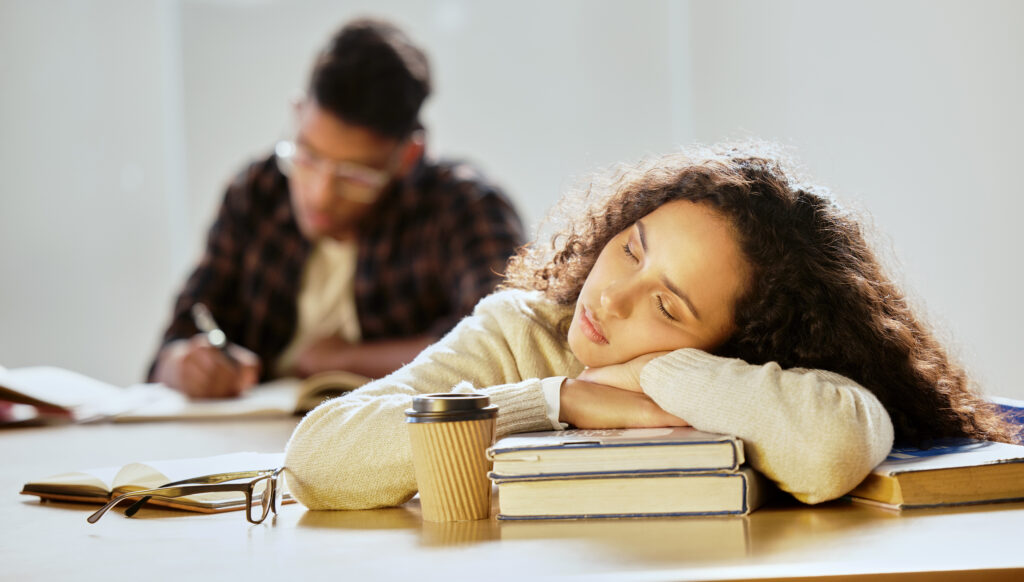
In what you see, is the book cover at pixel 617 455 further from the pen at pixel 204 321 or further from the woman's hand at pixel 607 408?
the pen at pixel 204 321

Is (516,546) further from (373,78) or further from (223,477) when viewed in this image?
(373,78)

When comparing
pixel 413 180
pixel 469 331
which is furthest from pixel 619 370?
pixel 413 180

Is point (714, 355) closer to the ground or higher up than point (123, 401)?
higher up

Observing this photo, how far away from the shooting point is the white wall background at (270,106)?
359 centimetres

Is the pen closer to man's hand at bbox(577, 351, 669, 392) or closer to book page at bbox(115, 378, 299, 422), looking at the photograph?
book page at bbox(115, 378, 299, 422)

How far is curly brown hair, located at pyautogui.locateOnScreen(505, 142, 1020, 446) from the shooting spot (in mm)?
1208

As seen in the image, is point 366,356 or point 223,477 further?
point 366,356

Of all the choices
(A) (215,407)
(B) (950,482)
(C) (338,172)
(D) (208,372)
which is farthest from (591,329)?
(C) (338,172)

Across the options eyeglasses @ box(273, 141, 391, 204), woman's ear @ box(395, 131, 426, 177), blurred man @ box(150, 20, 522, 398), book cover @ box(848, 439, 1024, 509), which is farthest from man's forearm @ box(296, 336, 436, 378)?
book cover @ box(848, 439, 1024, 509)

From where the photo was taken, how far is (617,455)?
962 mm

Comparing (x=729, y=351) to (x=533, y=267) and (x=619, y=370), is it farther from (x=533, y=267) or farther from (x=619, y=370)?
(x=533, y=267)

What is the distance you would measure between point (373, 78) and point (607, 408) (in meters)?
2.09

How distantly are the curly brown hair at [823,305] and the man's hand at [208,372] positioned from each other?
159cm

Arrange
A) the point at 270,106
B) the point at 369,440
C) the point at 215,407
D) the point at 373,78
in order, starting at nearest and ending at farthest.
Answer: the point at 369,440, the point at 215,407, the point at 373,78, the point at 270,106
